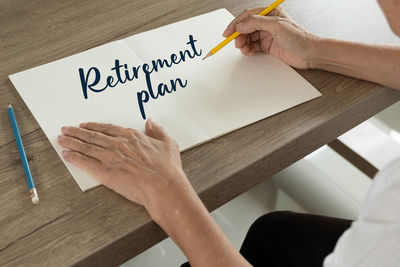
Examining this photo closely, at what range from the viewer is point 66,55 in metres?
0.79

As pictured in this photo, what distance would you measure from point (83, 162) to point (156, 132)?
11cm

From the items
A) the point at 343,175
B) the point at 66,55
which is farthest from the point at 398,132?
the point at 66,55

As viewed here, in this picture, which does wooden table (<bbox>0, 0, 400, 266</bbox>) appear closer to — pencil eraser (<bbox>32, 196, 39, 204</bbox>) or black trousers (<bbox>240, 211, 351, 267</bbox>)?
pencil eraser (<bbox>32, 196, 39, 204</bbox>)

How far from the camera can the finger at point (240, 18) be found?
33.0 inches

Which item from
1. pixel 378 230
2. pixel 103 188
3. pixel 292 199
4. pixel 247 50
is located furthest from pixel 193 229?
pixel 292 199

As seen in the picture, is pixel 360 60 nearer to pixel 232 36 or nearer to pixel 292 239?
pixel 232 36

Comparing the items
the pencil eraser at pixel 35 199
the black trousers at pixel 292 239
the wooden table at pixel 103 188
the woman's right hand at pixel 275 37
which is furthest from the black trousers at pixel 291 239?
the pencil eraser at pixel 35 199

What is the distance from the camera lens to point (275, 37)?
83 cm

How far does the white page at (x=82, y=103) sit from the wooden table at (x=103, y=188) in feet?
0.05

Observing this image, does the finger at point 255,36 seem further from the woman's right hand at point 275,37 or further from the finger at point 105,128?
the finger at point 105,128

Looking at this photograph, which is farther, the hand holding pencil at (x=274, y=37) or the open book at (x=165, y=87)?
the hand holding pencil at (x=274, y=37)

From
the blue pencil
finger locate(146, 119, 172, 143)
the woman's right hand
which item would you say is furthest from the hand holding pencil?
the blue pencil

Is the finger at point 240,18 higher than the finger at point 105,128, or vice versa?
the finger at point 240,18

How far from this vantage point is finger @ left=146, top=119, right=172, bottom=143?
2.21 ft
